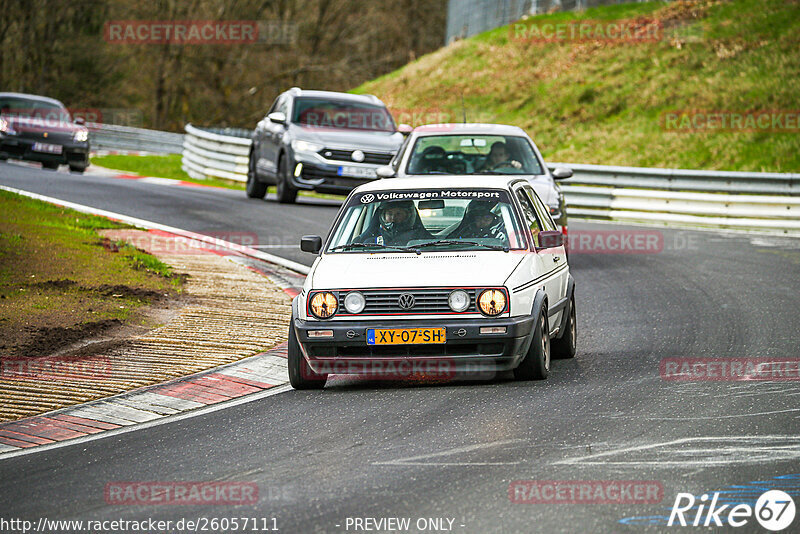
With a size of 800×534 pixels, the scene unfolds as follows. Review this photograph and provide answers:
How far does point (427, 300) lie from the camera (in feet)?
27.6

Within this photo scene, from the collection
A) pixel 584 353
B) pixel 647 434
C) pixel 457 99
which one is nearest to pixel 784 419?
pixel 647 434

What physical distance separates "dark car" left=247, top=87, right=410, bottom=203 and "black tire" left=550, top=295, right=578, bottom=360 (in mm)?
11385

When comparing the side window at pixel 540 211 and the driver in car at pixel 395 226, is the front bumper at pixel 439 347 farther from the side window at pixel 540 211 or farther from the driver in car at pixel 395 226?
the side window at pixel 540 211

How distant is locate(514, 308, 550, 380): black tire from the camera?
8.57 meters

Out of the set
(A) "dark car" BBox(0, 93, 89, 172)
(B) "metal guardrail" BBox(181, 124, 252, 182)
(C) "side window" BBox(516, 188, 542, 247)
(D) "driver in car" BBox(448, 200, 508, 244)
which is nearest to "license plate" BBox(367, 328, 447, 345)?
(D) "driver in car" BBox(448, 200, 508, 244)

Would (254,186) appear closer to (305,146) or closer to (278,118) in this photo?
(278,118)

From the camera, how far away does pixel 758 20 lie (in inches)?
1383

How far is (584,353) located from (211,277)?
17.4 feet

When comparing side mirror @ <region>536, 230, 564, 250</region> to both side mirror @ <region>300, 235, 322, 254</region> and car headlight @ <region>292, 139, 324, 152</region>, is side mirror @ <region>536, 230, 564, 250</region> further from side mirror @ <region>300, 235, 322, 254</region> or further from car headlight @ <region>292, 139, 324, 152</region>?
car headlight @ <region>292, 139, 324, 152</region>

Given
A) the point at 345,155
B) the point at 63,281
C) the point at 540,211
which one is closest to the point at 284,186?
the point at 345,155

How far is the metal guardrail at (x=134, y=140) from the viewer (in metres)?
37.8

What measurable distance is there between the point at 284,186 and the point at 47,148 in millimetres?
8927

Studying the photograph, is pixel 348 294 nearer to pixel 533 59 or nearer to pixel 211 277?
Result: pixel 211 277

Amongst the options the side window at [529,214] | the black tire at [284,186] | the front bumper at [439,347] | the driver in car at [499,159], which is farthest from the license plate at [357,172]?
the front bumper at [439,347]
